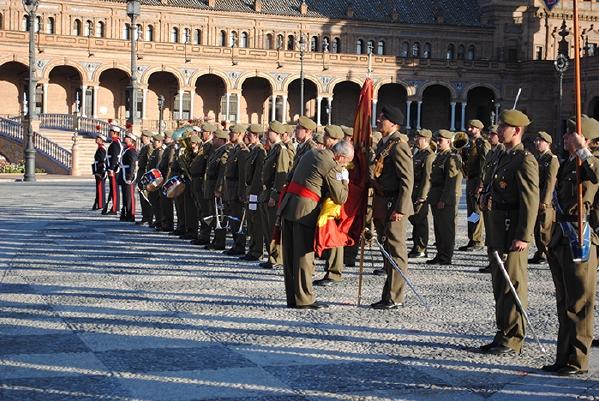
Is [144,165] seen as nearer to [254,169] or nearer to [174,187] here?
[174,187]

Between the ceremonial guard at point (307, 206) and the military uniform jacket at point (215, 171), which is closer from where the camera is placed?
the ceremonial guard at point (307, 206)

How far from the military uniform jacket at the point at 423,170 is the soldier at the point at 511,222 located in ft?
16.8

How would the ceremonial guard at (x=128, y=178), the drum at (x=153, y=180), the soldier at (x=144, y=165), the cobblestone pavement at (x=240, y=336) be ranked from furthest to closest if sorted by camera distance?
the ceremonial guard at (x=128, y=178)
the soldier at (x=144, y=165)
the drum at (x=153, y=180)
the cobblestone pavement at (x=240, y=336)

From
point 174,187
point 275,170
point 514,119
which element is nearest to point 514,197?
point 514,119

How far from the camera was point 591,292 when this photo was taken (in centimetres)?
659

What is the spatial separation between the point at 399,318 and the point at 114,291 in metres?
3.02

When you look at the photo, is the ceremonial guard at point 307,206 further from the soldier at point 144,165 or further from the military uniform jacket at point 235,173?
the soldier at point 144,165

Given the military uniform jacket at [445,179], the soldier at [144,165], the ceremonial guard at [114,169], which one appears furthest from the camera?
the ceremonial guard at [114,169]

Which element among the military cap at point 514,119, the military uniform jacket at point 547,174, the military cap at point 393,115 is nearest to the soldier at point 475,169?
the military uniform jacket at point 547,174

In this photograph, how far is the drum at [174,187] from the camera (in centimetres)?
1479

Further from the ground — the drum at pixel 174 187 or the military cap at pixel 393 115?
the military cap at pixel 393 115

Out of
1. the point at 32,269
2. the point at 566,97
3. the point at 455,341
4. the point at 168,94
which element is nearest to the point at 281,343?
the point at 455,341

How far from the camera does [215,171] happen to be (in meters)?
13.6

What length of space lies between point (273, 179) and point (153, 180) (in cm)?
470
